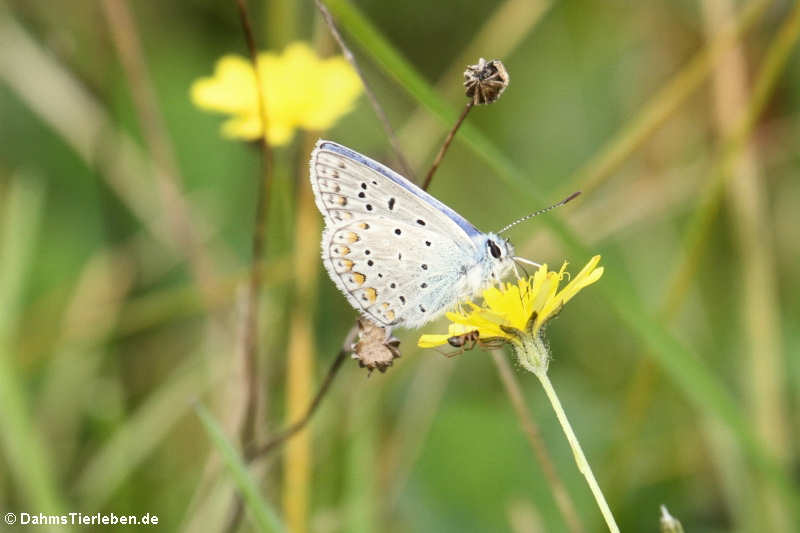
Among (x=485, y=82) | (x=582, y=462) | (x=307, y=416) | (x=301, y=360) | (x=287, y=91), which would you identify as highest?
(x=287, y=91)

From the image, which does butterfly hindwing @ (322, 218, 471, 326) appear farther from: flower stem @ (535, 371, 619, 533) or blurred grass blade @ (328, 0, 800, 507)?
flower stem @ (535, 371, 619, 533)

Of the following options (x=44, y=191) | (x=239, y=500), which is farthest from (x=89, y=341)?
(x=239, y=500)

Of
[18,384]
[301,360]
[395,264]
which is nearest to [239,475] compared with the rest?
[395,264]

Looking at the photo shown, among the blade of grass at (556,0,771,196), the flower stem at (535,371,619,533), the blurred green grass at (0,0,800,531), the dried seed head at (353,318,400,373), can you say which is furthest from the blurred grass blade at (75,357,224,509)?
the flower stem at (535,371,619,533)

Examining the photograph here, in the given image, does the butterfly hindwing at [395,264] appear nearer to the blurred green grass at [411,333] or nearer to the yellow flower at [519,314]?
the blurred green grass at [411,333]

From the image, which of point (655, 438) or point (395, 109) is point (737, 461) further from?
point (395, 109)

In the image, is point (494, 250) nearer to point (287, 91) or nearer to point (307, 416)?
point (307, 416)

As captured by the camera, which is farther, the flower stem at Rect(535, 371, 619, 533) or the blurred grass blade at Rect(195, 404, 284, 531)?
the blurred grass blade at Rect(195, 404, 284, 531)
